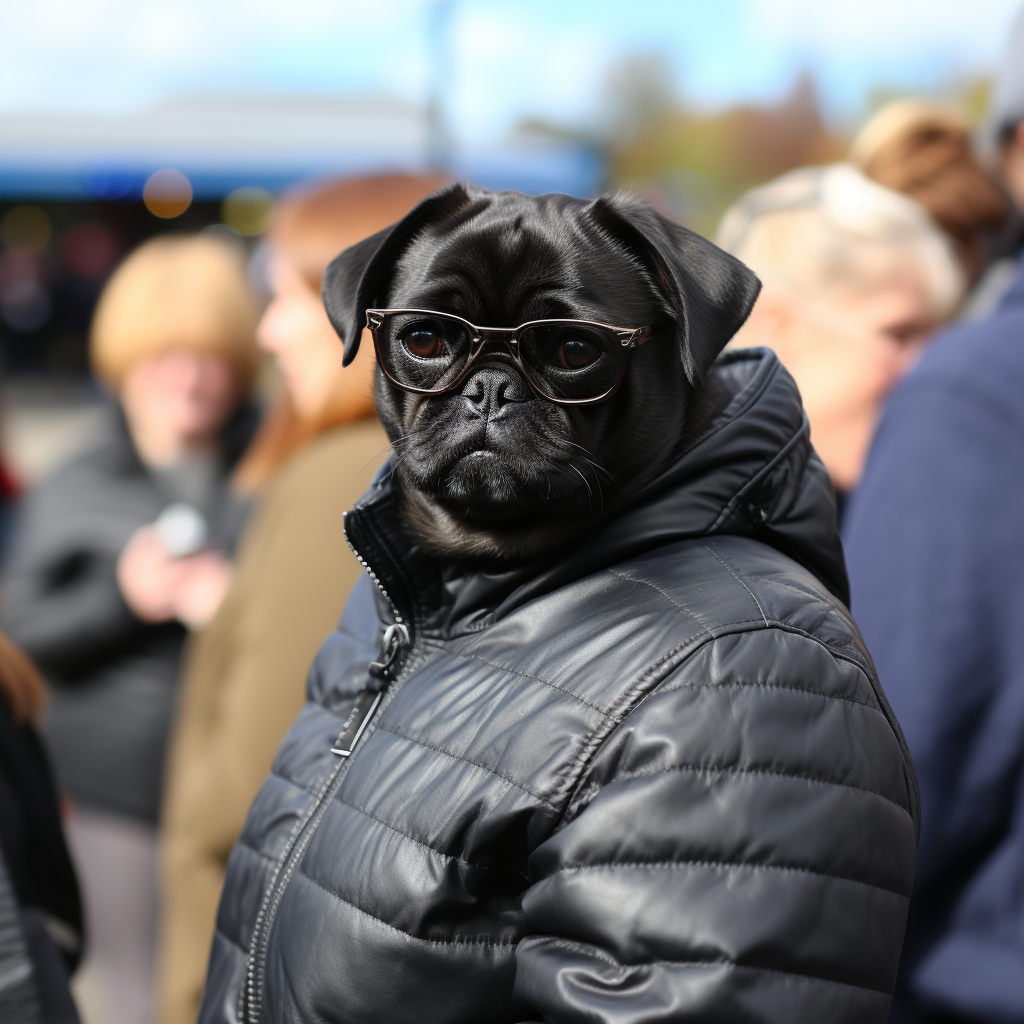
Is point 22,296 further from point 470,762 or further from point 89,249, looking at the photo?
point 470,762

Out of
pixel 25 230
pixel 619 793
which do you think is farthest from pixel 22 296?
pixel 619 793

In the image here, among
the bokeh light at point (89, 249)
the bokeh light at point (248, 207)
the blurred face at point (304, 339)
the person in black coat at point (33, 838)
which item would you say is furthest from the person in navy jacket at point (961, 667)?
the bokeh light at point (89, 249)

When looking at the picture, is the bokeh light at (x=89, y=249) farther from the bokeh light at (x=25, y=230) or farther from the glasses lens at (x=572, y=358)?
the glasses lens at (x=572, y=358)

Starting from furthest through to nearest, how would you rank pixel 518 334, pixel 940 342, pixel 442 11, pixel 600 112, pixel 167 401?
pixel 600 112 < pixel 442 11 < pixel 167 401 < pixel 940 342 < pixel 518 334

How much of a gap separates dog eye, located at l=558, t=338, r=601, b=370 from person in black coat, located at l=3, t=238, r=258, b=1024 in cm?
241

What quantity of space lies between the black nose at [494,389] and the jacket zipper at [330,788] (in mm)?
247

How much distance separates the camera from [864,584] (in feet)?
6.14

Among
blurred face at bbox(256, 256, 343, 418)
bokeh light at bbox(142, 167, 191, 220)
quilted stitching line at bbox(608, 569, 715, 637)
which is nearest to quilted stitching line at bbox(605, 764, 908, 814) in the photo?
quilted stitching line at bbox(608, 569, 715, 637)

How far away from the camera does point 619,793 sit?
95 cm

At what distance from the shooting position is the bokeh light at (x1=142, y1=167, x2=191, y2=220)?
17266 mm

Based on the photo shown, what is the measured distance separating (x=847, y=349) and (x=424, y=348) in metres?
1.54

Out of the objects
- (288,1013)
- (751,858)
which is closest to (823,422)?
(751,858)

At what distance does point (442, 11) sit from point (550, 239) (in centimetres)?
691

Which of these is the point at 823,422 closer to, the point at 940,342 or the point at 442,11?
the point at 940,342
